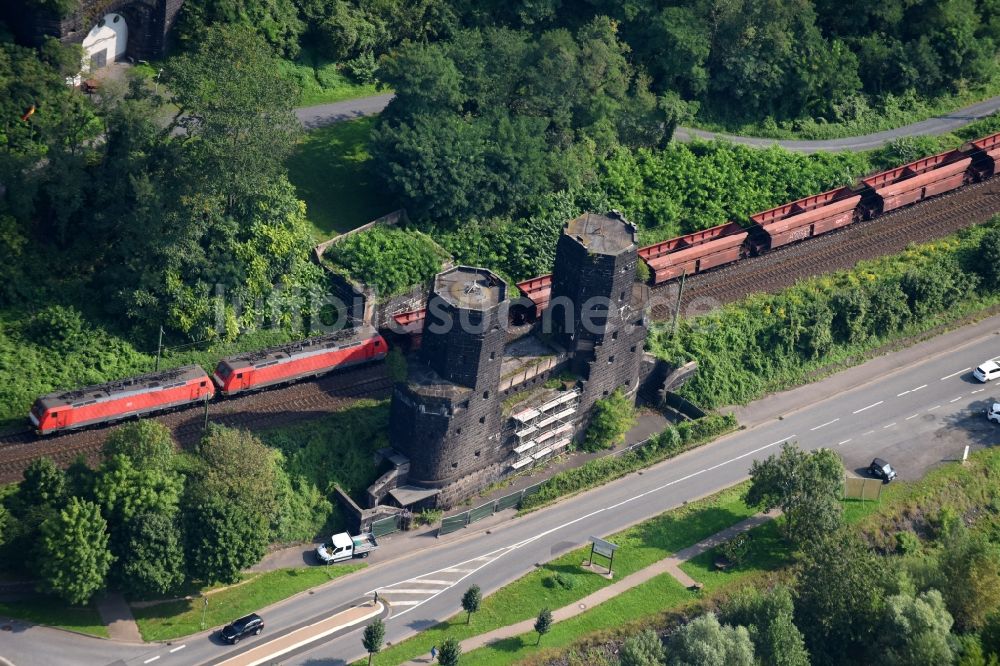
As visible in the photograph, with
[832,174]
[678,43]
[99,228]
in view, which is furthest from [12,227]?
[832,174]

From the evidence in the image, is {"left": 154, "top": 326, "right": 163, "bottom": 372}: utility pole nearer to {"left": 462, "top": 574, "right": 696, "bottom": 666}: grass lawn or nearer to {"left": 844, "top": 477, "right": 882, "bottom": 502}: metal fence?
{"left": 462, "top": 574, "right": 696, "bottom": 666}: grass lawn

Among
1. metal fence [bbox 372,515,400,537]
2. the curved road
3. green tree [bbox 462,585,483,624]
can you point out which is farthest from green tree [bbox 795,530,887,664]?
the curved road

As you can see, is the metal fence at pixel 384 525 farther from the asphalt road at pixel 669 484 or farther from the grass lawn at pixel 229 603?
the grass lawn at pixel 229 603

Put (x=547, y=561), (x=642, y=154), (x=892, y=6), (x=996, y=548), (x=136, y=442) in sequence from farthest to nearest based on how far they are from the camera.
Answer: (x=892, y=6)
(x=642, y=154)
(x=996, y=548)
(x=547, y=561)
(x=136, y=442)

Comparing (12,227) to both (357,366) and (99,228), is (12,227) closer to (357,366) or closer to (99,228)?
(99,228)

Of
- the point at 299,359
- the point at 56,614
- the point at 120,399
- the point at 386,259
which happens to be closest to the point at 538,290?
the point at 386,259

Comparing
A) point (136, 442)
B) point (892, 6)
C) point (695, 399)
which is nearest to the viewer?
point (136, 442)

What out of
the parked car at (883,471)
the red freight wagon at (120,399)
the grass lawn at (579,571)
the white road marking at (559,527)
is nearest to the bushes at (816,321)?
the white road marking at (559,527)
